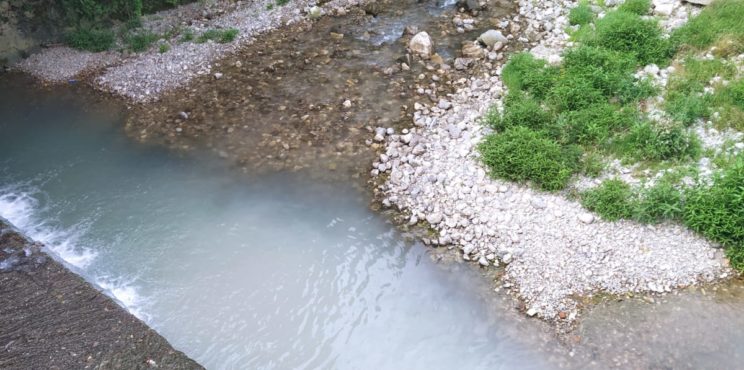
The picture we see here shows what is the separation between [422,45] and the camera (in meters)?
12.7

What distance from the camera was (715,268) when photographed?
23.9 feet

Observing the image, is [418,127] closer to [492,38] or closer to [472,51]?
[472,51]

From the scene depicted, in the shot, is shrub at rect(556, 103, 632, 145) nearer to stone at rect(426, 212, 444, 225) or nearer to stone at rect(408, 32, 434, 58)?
stone at rect(426, 212, 444, 225)

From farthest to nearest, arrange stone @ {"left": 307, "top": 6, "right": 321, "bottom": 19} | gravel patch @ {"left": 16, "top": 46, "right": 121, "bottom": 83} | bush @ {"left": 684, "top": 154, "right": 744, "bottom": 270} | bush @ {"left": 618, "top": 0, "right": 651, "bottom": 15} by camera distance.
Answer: stone @ {"left": 307, "top": 6, "right": 321, "bottom": 19} → gravel patch @ {"left": 16, "top": 46, "right": 121, "bottom": 83} → bush @ {"left": 618, "top": 0, "right": 651, "bottom": 15} → bush @ {"left": 684, "top": 154, "right": 744, "bottom": 270}

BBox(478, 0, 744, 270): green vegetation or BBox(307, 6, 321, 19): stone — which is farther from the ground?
BBox(307, 6, 321, 19): stone

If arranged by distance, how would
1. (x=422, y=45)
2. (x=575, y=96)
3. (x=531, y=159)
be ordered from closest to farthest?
1. (x=531, y=159)
2. (x=575, y=96)
3. (x=422, y=45)

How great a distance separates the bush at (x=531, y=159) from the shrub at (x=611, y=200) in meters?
0.51

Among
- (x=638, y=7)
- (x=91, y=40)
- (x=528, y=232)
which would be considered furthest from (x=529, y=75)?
(x=91, y=40)

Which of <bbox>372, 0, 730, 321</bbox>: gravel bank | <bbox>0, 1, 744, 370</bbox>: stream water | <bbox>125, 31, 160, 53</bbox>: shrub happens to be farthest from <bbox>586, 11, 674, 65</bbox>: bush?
<bbox>125, 31, 160, 53</bbox>: shrub

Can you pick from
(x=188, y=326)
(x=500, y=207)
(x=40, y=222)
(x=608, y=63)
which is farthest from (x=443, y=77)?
(x=40, y=222)

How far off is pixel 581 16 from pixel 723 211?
6442mm

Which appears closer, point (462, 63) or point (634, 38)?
point (634, 38)

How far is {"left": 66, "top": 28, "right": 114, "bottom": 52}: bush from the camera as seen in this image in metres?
13.4

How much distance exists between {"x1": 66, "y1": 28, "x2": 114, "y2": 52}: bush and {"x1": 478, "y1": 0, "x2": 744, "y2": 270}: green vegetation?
9.71 metres
